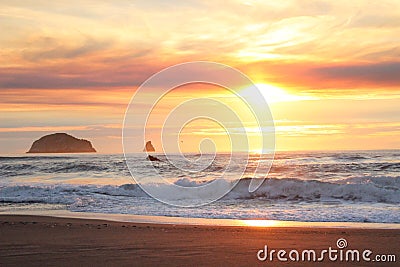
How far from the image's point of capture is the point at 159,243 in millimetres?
9562

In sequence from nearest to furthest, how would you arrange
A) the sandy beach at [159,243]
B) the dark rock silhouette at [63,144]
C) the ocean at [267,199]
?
the sandy beach at [159,243] → the ocean at [267,199] → the dark rock silhouette at [63,144]

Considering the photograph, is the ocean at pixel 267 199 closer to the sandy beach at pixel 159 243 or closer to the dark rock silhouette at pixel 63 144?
the sandy beach at pixel 159 243

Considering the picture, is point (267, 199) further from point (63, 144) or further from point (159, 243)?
point (63, 144)

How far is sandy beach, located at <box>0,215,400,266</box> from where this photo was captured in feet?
26.3

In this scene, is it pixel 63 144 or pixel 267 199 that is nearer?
pixel 267 199

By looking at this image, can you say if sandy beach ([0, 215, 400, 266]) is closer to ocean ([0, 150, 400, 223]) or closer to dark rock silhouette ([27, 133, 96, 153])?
ocean ([0, 150, 400, 223])

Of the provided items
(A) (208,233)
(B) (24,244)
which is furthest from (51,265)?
(A) (208,233)

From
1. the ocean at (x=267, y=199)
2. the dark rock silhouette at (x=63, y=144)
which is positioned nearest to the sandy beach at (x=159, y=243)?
the ocean at (x=267, y=199)

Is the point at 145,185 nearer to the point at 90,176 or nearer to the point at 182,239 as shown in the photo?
the point at 90,176

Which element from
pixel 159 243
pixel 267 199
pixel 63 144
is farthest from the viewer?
pixel 63 144

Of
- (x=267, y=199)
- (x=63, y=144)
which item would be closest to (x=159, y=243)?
(x=267, y=199)

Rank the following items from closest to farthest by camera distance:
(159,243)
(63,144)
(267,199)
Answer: (159,243), (267,199), (63,144)

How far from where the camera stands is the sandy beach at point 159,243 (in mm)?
→ 8023

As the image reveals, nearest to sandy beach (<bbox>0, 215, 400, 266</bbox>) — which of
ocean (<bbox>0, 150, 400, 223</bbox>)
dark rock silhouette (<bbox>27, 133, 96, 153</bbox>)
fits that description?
ocean (<bbox>0, 150, 400, 223</bbox>)
